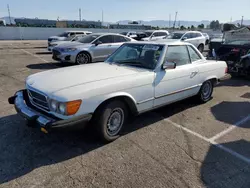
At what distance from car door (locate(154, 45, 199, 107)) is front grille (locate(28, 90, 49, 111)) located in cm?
191

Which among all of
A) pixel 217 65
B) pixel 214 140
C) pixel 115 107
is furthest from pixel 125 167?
pixel 217 65

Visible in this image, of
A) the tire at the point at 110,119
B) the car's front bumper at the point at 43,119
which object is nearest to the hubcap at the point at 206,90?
the tire at the point at 110,119

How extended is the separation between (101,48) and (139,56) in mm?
6339

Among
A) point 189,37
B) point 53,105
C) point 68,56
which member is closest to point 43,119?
point 53,105

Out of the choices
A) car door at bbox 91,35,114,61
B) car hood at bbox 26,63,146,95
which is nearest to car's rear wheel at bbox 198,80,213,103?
car hood at bbox 26,63,146,95

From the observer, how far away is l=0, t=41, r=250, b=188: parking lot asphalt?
9.15ft

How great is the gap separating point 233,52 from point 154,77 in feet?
21.4

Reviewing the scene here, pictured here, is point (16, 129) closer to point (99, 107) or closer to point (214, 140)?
point (99, 107)

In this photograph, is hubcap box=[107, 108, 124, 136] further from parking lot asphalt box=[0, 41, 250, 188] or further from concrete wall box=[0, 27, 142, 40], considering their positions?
concrete wall box=[0, 27, 142, 40]

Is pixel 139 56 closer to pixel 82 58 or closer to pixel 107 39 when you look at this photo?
pixel 82 58

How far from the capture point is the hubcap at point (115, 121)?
358cm

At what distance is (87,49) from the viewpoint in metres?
10.1

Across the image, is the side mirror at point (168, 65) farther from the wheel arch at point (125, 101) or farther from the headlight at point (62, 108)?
the headlight at point (62, 108)

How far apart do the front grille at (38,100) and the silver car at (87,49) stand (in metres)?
6.64
